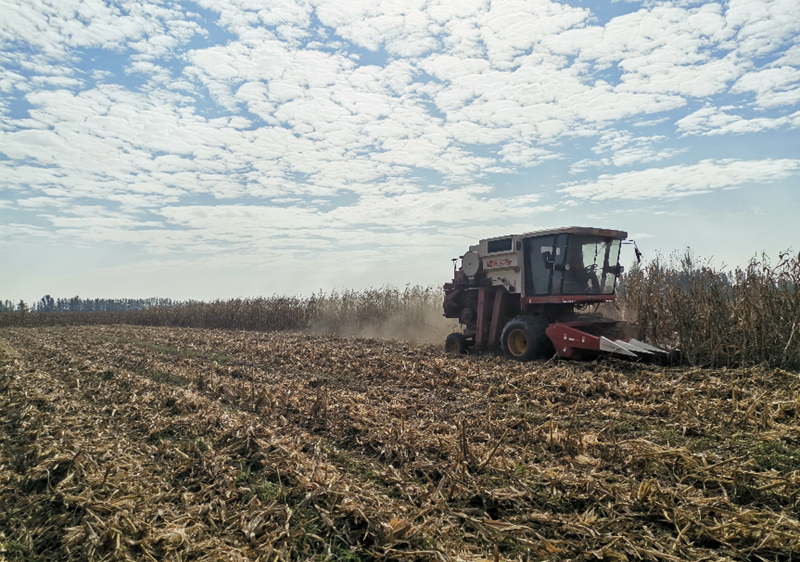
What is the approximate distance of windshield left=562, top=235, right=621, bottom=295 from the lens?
11.4 metres

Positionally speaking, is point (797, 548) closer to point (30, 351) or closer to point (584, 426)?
point (584, 426)

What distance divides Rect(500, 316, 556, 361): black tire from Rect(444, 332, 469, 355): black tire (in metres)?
1.53

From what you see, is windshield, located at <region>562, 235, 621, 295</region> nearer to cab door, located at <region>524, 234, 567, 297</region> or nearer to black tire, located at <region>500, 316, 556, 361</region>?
cab door, located at <region>524, 234, 567, 297</region>

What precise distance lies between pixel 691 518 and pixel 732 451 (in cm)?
175

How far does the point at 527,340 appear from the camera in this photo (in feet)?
36.2

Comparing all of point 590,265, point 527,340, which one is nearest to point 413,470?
point 527,340

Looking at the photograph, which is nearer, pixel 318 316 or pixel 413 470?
pixel 413 470

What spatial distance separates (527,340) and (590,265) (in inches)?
91.1

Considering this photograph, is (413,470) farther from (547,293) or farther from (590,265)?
(590,265)

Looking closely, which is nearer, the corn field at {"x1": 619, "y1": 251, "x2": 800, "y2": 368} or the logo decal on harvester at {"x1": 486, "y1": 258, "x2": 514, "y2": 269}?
the corn field at {"x1": 619, "y1": 251, "x2": 800, "y2": 368}

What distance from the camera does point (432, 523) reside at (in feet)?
11.6

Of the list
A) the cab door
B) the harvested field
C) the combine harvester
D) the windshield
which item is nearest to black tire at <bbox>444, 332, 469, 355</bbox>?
the combine harvester

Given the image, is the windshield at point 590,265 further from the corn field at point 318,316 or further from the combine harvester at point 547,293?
the corn field at point 318,316

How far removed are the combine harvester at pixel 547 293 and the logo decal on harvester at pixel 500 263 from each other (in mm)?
14
